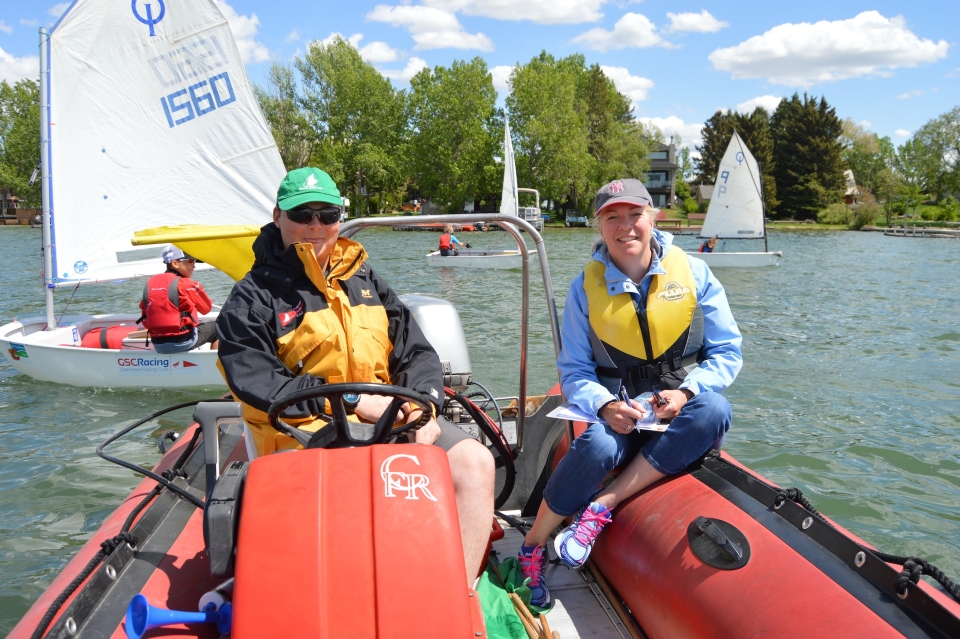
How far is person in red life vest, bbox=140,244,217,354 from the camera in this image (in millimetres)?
7316

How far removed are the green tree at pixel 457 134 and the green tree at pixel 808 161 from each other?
1057 inches

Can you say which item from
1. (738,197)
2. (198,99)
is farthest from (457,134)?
→ (198,99)

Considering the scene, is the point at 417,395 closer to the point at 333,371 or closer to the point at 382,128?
the point at 333,371

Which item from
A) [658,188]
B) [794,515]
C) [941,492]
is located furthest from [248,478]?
[658,188]

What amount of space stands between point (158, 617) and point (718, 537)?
1549 millimetres

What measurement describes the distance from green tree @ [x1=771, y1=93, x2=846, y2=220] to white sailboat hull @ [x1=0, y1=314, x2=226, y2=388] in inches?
2386

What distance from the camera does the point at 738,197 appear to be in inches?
1055

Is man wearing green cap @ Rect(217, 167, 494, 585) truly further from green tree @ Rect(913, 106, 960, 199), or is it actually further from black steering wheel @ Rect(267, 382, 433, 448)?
green tree @ Rect(913, 106, 960, 199)

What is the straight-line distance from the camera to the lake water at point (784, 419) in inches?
186

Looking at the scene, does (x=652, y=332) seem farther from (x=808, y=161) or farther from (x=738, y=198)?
(x=808, y=161)

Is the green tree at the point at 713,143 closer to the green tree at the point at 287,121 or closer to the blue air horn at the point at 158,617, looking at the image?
the green tree at the point at 287,121

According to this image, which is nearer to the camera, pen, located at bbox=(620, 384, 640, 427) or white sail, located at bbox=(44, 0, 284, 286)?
pen, located at bbox=(620, 384, 640, 427)

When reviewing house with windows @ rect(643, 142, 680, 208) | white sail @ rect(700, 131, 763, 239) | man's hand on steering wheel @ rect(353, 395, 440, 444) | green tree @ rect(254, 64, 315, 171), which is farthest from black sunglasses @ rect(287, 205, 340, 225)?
house with windows @ rect(643, 142, 680, 208)

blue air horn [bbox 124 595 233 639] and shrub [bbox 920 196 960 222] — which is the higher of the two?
shrub [bbox 920 196 960 222]
